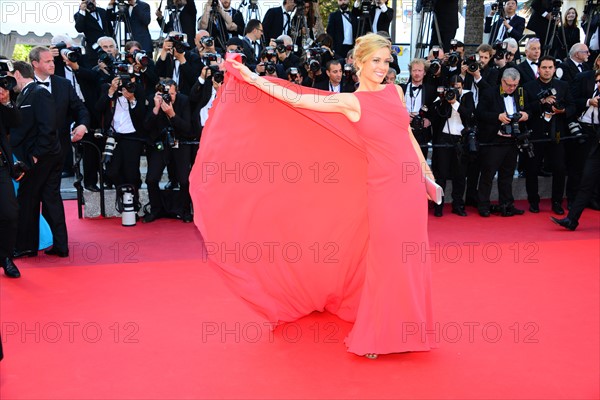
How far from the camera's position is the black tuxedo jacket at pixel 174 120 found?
811 cm

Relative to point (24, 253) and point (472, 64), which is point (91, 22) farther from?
point (472, 64)

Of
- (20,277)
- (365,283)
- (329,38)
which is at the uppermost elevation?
(329,38)

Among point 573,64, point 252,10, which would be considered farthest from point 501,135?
point 252,10

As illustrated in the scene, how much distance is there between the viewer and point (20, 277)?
20.2 feet

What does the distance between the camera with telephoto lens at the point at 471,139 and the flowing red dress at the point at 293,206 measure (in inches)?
156

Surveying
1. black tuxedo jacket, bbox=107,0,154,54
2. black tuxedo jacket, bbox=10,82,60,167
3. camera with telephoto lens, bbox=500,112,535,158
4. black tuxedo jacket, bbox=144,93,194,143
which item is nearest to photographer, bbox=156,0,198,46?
black tuxedo jacket, bbox=107,0,154,54

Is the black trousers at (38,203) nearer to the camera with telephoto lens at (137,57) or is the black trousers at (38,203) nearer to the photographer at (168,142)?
the photographer at (168,142)

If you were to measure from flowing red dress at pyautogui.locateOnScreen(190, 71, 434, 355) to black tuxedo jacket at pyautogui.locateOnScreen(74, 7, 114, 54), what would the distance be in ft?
17.4

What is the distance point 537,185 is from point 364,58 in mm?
5384

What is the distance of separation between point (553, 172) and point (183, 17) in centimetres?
535

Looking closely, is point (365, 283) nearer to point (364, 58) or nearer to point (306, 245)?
point (306, 245)

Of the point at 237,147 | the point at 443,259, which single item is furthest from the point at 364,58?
the point at 443,259

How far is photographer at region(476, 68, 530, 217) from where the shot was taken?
8609mm

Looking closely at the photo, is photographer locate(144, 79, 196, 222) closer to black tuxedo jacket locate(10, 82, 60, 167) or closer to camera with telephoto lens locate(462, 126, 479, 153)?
black tuxedo jacket locate(10, 82, 60, 167)
